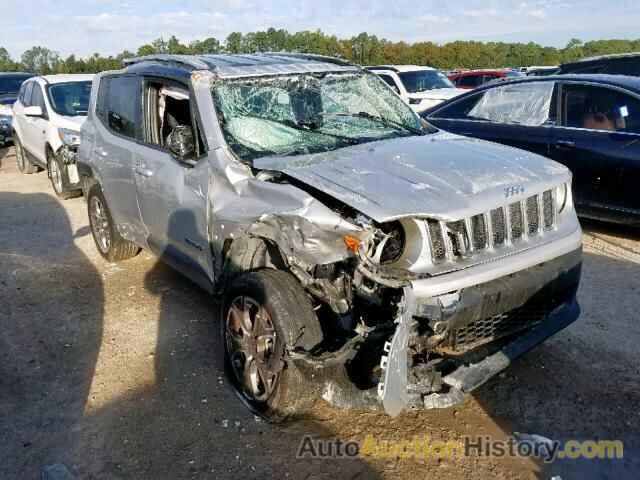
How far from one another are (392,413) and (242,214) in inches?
53.1

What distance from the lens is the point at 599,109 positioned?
5.95 metres

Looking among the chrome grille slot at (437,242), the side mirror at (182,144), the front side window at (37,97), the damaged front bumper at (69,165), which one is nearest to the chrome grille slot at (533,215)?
the chrome grille slot at (437,242)

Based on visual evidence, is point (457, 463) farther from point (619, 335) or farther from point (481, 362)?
point (619, 335)

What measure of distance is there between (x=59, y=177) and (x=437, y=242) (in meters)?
Result: 7.48

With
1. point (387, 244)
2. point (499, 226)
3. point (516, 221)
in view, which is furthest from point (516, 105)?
point (387, 244)

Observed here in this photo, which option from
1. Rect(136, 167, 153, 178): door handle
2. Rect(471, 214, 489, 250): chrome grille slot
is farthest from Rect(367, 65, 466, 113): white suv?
Rect(471, 214, 489, 250): chrome grille slot

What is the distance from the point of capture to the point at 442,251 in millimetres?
2799

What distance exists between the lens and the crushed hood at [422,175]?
9.04ft

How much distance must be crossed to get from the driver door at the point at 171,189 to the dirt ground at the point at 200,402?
595 millimetres

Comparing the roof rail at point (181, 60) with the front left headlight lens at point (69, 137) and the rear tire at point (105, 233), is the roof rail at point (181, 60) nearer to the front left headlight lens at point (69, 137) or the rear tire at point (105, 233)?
the rear tire at point (105, 233)

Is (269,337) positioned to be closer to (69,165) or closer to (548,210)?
→ (548,210)

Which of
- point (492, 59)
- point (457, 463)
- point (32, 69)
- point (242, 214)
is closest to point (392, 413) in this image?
point (457, 463)

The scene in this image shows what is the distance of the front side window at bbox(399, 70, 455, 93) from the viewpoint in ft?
40.7

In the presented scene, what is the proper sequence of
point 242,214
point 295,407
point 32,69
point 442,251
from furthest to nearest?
point 32,69
point 242,214
point 295,407
point 442,251
